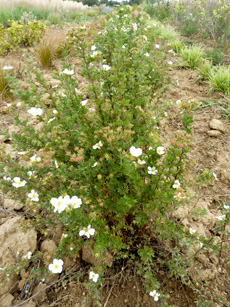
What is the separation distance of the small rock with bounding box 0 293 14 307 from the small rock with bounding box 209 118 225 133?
3.83 metres

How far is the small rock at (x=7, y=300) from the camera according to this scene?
1.92 metres

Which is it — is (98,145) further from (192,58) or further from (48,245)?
(192,58)

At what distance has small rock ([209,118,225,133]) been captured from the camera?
378 centimetres

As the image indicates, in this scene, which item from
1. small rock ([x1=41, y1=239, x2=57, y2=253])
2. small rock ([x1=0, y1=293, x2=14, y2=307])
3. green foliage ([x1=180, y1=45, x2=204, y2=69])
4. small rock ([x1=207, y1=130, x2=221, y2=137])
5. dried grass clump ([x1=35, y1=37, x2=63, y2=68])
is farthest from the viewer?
green foliage ([x1=180, y1=45, x2=204, y2=69])

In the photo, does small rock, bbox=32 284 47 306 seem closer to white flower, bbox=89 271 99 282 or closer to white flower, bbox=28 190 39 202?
white flower, bbox=89 271 99 282

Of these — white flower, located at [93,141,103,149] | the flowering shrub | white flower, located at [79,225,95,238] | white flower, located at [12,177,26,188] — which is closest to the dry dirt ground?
the flowering shrub

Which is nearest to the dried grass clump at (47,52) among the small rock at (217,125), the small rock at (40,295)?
the small rock at (217,125)

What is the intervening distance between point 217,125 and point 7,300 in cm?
394

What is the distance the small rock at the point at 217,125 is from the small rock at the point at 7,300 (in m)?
3.83

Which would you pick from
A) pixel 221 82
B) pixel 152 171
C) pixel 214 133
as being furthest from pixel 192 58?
pixel 152 171

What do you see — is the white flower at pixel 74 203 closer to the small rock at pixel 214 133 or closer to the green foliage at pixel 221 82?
the small rock at pixel 214 133

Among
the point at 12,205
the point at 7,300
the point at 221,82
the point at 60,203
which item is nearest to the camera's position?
the point at 60,203

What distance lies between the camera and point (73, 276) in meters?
2.12

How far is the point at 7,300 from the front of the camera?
1945 mm
